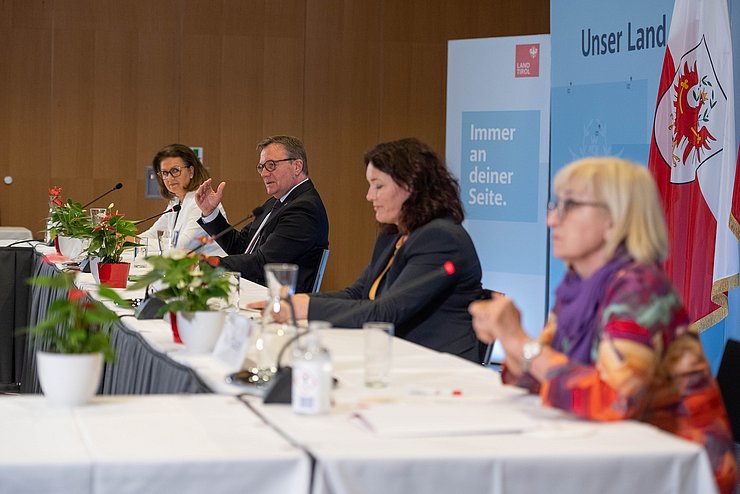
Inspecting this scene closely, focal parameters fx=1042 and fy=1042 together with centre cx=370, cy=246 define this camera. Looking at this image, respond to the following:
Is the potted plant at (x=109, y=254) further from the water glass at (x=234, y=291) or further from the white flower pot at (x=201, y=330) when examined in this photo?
the white flower pot at (x=201, y=330)

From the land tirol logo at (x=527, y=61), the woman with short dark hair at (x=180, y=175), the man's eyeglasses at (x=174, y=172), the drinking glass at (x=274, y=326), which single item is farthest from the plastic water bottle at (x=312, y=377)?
the land tirol logo at (x=527, y=61)

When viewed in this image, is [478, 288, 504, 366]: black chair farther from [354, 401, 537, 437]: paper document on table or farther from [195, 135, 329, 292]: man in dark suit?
[195, 135, 329, 292]: man in dark suit

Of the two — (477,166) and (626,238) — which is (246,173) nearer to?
(477,166)

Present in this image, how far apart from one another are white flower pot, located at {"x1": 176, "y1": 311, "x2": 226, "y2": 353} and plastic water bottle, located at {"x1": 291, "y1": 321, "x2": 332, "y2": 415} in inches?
28.6

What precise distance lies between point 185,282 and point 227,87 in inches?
228

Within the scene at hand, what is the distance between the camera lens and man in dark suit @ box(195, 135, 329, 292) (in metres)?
4.67

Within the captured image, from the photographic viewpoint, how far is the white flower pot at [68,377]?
1.82 m

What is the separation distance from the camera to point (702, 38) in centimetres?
418

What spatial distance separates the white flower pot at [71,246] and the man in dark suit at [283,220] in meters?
0.59

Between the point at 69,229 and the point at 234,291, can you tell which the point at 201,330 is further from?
the point at 69,229

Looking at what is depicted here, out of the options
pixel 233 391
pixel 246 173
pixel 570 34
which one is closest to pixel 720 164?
pixel 570 34

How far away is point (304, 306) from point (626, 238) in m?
1.31

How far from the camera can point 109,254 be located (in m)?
3.86

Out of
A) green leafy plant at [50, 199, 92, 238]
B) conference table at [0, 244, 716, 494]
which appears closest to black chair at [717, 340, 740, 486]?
conference table at [0, 244, 716, 494]
